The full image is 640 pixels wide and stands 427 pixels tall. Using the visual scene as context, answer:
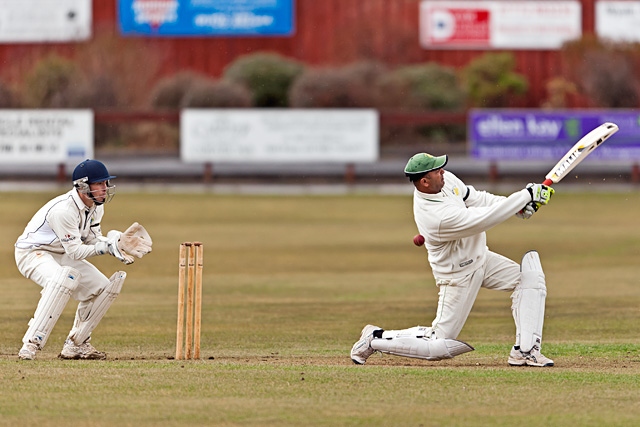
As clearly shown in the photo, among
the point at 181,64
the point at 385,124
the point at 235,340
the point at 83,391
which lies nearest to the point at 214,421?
the point at 83,391

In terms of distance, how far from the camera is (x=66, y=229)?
967cm

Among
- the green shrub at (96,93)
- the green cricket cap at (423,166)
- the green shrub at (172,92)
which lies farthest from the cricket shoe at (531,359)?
the green shrub at (96,93)

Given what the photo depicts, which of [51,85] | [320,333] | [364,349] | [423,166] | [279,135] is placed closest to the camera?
[423,166]

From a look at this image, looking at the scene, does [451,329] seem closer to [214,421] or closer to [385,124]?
[214,421]

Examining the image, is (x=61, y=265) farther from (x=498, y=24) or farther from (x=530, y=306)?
(x=498, y=24)

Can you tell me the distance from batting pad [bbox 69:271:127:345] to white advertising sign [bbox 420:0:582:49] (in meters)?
40.5

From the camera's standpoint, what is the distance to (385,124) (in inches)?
1497

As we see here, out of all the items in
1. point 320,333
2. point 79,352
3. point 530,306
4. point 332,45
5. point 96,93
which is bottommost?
point 320,333

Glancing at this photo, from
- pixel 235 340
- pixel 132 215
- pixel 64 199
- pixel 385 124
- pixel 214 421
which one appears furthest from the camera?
pixel 385 124

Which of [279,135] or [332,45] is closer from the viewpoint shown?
[279,135]

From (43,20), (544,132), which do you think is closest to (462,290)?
(544,132)

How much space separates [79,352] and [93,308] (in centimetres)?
35

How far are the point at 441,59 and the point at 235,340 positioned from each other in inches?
1528

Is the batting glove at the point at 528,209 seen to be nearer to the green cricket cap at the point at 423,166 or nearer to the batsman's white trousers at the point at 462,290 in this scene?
the batsman's white trousers at the point at 462,290
